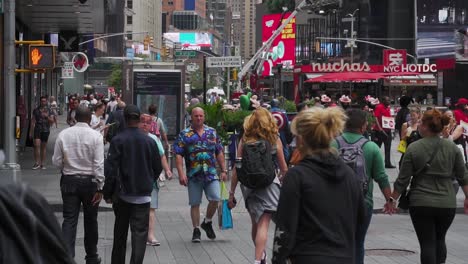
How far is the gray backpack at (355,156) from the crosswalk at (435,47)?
7127 cm

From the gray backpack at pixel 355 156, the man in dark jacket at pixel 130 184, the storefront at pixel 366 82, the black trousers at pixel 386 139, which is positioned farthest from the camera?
the storefront at pixel 366 82

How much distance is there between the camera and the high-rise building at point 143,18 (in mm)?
154750

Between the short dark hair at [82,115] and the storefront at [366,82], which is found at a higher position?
the storefront at [366,82]

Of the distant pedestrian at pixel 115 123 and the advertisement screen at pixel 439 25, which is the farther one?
the advertisement screen at pixel 439 25

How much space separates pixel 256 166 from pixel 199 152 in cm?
228

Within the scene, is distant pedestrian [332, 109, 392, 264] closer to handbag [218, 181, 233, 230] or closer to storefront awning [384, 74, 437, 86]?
handbag [218, 181, 233, 230]

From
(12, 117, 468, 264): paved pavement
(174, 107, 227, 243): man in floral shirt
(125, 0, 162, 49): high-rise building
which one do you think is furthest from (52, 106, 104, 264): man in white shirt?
(125, 0, 162, 49): high-rise building

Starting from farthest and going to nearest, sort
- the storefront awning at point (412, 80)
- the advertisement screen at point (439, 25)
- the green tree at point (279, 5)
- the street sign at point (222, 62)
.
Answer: the green tree at point (279, 5), the advertisement screen at point (439, 25), the storefront awning at point (412, 80), the street sign at point (222, 62)

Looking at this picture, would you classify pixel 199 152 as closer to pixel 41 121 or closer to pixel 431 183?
pixel 431 183

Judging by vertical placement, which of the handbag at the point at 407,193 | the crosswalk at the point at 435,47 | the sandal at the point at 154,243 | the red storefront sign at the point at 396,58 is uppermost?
the crosswalk at the point at 435,47

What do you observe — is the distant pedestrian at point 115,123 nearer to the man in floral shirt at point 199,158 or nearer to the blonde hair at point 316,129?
the man in floral shirt at point 199,158

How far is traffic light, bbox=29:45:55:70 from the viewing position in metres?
15.1

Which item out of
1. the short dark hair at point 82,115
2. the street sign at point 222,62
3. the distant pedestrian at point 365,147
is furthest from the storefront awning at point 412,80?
the distant pedestrian at point 365,147

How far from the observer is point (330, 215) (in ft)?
17.4
